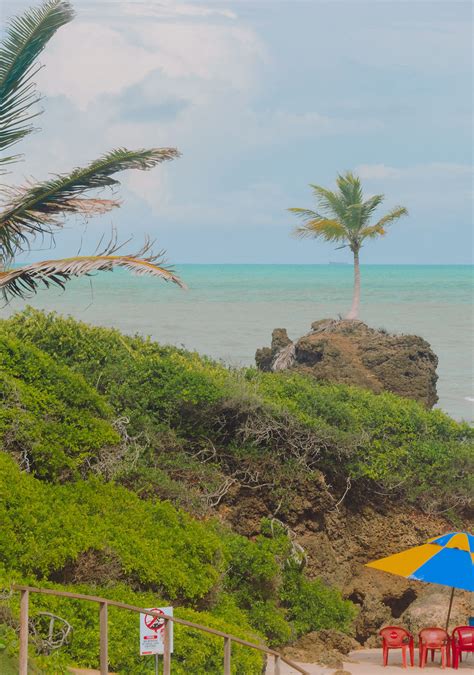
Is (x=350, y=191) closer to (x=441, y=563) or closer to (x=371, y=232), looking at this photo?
(x=371, y=232)

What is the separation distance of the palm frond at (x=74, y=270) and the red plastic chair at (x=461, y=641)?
21.0 ft

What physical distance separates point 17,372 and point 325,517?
19.4ft

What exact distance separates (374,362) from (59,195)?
10212 mm

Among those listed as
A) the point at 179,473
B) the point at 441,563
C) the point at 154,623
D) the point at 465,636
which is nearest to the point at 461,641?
the point at 465,636

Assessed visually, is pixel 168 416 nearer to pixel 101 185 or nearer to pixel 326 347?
pixel 101 185

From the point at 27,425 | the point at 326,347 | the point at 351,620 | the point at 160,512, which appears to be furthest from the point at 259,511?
the point at 326,347

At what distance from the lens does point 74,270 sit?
13555 millimetres

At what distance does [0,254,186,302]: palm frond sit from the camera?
1316 centimetres

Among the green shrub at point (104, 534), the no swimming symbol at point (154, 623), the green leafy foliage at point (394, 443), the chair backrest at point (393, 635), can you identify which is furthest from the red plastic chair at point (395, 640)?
the no swimming symbol at point (154, 623)

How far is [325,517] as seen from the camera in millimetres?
16953

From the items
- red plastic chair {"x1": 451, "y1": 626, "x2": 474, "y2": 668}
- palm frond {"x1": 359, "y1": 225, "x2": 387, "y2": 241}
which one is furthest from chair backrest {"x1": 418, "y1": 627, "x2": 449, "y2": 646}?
palm frond {"x1": 359, "y1": 225, "x2": 387, "y2": 241}

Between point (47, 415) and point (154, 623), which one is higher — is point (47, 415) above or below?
above

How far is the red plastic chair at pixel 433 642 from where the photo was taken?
46.9 ft

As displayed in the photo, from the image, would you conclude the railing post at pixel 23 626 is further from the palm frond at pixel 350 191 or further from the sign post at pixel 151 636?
the palm frond at pixel 350 191
